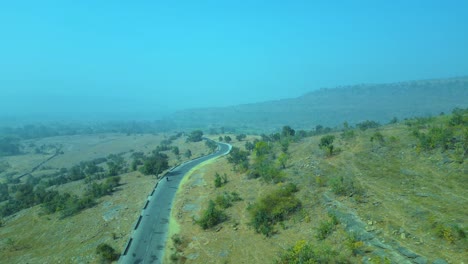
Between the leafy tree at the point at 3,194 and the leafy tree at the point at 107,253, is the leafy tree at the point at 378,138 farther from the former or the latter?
the leafy tree at the point at 3,194

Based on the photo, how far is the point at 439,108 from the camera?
Result: 456 ft

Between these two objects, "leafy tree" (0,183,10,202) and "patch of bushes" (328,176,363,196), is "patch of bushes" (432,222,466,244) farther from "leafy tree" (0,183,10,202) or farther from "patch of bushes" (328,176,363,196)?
"leafy tree" (0,183,10,202)

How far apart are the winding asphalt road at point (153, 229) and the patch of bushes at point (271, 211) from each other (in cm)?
629

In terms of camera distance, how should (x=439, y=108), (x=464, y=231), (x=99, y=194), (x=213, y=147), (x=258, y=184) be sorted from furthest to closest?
1. (x=439, y=108)
2. (x=213, y=147)
3. (x=99, y=194)
4. (x=258, y=184)
5. (x=464, y=231)

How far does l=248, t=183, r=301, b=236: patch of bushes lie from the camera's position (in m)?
20.1

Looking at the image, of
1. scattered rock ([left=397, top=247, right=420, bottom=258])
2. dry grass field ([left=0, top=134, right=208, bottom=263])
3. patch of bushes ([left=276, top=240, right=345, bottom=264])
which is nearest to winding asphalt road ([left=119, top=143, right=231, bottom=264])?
dry grass field ([left=0, top=134, right=208, bottom=263])

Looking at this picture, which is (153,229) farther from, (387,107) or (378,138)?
(387,107)

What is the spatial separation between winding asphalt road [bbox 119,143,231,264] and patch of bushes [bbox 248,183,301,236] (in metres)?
6.29

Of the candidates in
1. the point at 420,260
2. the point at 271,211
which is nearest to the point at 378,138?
the point at 271,211

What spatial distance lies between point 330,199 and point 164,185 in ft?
68.7

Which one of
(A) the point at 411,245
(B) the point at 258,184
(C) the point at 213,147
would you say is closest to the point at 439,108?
(C) the point at 213,147

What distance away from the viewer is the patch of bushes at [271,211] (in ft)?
65.9

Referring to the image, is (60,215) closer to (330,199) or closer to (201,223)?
(201,223)

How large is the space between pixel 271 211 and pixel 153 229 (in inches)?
366
